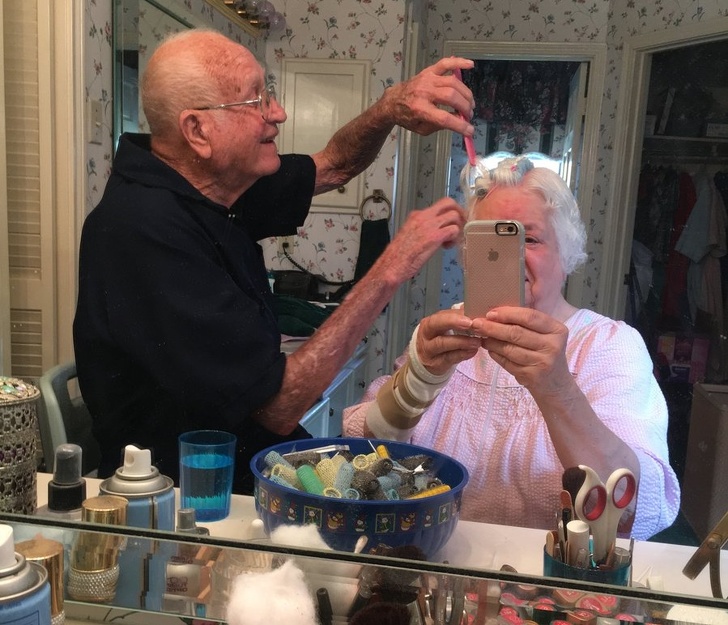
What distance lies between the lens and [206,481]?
2.01ft

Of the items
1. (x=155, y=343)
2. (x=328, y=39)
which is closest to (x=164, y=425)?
(x=155, y=343)

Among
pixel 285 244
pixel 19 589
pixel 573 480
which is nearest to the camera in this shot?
pixel 19 589

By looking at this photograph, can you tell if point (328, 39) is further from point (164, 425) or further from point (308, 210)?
point (164, 425)

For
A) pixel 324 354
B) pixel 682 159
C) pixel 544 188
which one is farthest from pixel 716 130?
pixel 324 354

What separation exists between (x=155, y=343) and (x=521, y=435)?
14.3 inches

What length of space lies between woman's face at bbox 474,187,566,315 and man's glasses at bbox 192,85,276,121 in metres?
0.22

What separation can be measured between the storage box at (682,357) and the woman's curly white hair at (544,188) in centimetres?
11

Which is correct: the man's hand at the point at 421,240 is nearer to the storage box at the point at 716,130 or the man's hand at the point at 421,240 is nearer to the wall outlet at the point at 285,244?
the wall outlet at the point at 285,244

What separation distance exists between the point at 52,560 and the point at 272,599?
0.19 metres

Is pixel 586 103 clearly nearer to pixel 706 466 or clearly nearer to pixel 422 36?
pixel 422 36

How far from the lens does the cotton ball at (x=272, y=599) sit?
48 centimetres

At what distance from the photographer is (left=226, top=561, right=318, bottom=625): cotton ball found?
1.57ft

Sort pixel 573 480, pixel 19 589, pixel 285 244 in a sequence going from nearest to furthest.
Result: pixel 19 589 → pixel 573 480 → pixel 285 244

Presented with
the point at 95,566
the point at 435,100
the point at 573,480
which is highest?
the point at 435,100
